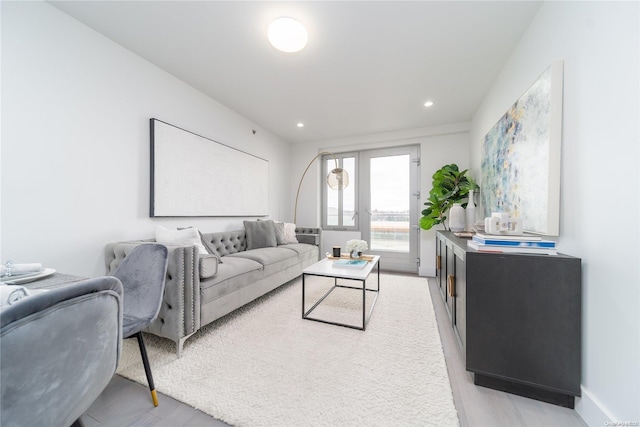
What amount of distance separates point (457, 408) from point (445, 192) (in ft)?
9.09

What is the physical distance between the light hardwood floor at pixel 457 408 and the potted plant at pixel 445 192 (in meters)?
2.40

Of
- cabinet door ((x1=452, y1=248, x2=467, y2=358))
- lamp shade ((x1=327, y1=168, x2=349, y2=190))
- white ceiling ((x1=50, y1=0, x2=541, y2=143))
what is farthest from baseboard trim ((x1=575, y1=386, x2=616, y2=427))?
lamp shade ((x1=327, y1=168, x2=349, y2=190))

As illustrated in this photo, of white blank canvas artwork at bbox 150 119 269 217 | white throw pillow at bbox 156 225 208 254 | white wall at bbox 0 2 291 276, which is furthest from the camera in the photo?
white blank canvas artwork at bbox 150 119 269 217

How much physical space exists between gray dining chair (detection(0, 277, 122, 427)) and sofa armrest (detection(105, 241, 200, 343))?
962 millimetres

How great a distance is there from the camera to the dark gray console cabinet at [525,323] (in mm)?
1195

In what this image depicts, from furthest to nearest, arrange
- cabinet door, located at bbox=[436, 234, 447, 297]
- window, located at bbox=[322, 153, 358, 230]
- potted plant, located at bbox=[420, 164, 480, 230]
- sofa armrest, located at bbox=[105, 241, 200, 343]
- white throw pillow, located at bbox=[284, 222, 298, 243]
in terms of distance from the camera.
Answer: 1. window, located at bbox=[322, 153, 358, 230]
2. white throw pillow, located at bbox=[284, 222, 298, 243]
3. potted plant, located at bbox=[420, 164, 480, 230]
4. cabinet door, located at bbox=[436, 234, 447, 297]
5. sofa armrest, located at bbox=[105, 241, 200, 343]

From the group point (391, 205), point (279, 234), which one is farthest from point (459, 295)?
point (391, 205)

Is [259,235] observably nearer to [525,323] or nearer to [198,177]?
[198,177]

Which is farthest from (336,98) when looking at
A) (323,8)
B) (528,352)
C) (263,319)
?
(528,352)

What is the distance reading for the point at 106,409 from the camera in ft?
3.97

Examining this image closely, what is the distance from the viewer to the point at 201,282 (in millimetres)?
1855

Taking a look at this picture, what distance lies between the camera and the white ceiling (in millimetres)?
1674

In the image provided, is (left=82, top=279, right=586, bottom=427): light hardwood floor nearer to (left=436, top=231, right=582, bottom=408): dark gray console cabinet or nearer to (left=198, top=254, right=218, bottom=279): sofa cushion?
(left=436, top=231, right=582, bottom=408): dark gray console cabinet

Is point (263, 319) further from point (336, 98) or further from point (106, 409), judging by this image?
point (336, 98)
